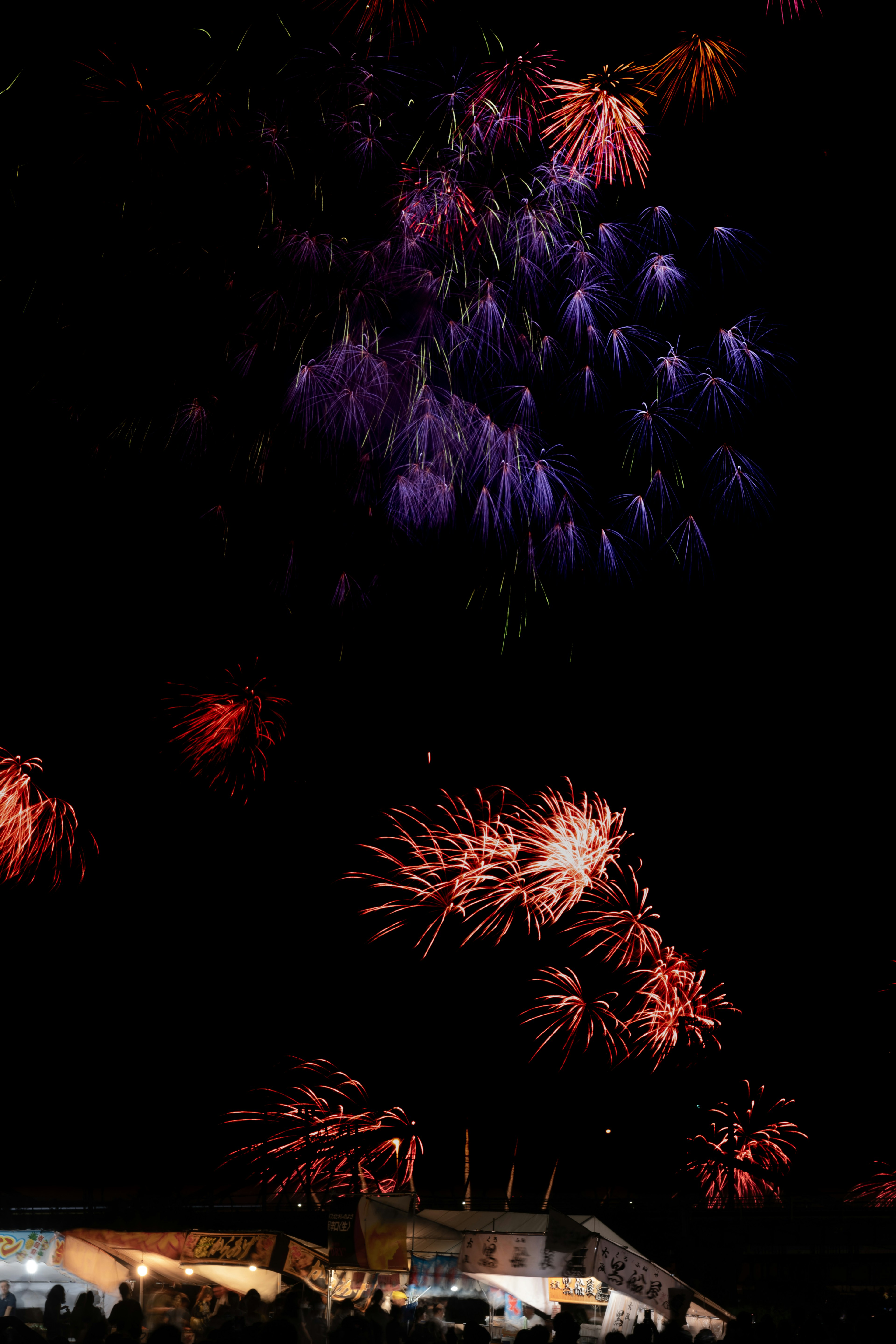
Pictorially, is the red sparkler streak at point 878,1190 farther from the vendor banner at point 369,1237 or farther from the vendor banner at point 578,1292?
the vendor banner at point 369,1237

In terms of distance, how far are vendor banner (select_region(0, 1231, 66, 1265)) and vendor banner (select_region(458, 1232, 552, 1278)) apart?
4842 millimetres

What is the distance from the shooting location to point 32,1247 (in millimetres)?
14859

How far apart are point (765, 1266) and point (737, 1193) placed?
5.88ft

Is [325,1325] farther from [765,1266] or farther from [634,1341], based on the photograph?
[765,1266]

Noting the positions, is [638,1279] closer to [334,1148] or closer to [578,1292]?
[578,1292]

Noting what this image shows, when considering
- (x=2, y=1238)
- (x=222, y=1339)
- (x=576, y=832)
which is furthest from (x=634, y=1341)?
(x=576, y=832)

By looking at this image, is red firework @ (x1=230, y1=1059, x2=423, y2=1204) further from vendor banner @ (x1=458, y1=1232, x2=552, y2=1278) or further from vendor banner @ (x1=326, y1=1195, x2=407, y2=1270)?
vendor banner @ (x1=326, y1=1195, x2=407, y2=1270)

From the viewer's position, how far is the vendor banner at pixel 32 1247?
14.8m

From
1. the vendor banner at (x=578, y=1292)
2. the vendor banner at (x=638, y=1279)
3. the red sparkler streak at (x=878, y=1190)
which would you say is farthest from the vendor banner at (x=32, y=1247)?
the red sparkler streak at (x=878, y=1190)

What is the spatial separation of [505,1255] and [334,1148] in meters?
8.85

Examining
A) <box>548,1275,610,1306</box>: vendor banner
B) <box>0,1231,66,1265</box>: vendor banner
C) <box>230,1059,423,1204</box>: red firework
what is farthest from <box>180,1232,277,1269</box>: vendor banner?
<box>230,1059,423,1204</box>: red firework

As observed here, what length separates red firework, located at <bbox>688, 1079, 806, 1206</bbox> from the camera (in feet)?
77.4

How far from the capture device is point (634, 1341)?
9.13 meters

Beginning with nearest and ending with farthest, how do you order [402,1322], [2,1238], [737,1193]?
[402,1322] < [2,1238] < [737,1193]
